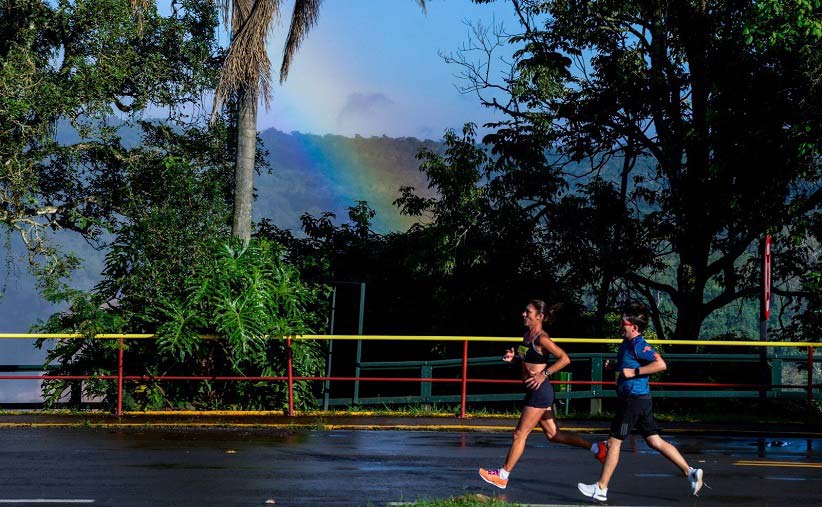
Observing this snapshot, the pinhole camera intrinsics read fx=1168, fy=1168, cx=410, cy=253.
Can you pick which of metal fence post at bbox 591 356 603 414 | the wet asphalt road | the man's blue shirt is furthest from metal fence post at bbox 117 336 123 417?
the man's blue shirt

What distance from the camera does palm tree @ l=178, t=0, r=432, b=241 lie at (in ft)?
70.2

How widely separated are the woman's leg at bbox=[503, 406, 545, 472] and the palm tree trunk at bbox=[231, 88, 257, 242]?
1192cm

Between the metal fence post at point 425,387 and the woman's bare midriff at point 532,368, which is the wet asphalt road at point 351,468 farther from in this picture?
the metal fence post at point 425,387

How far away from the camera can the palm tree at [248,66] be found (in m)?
21.4

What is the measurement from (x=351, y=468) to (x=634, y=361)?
11.5 ft

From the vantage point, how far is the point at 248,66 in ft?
70.2

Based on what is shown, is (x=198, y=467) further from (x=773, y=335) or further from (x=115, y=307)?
(x=773, y=335)

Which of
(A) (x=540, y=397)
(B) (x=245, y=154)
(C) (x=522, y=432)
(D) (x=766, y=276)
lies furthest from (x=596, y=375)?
(C) (x=522, y=432)

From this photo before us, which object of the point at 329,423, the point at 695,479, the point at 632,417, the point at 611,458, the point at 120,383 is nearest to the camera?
the point at 611,458

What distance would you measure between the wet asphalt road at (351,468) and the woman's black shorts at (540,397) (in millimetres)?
792

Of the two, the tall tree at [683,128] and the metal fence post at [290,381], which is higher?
the tall tree at [683,128]

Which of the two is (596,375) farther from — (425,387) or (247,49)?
(247,49)

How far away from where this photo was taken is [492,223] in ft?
90.1

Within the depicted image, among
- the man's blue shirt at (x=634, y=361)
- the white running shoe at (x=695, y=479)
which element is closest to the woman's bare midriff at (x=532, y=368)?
the man's blue shirt at (x=634, y=361)
